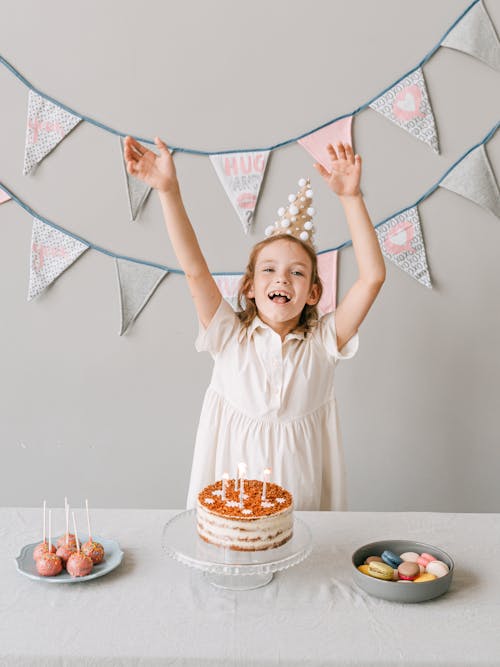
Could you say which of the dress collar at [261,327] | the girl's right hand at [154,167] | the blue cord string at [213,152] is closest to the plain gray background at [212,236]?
the blue cord string at [213,152]

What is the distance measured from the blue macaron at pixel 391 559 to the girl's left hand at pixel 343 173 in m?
0.85

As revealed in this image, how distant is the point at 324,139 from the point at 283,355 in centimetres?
79

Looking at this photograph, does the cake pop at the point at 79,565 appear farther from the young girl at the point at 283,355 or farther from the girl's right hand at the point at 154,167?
the girl's right hand at the point at 154,167

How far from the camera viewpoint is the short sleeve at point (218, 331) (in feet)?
5.87

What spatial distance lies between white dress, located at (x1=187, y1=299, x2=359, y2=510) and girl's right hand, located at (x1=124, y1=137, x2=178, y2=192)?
351mm

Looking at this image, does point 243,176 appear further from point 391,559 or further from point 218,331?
point 391,559

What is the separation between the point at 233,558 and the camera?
3.85 ft

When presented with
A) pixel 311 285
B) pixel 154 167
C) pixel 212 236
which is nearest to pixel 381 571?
pixel 311 285

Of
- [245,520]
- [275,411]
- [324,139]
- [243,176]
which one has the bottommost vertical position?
[245,520]

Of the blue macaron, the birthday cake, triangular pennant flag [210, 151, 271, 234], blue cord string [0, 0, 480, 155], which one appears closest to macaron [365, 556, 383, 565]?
the blue macaron

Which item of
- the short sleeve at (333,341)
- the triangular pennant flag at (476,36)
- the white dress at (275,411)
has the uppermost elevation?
the triangular pennant flag at (476,36)

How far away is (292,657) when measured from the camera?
0.97m

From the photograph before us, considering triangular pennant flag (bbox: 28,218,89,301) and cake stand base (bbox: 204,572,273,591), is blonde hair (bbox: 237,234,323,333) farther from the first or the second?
cake stand base (bbox: 204,572,273,591)

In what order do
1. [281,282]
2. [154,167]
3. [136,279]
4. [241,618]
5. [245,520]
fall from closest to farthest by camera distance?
[241,618] → [245,520] → [154,167] → [281,282] → [136,279]
